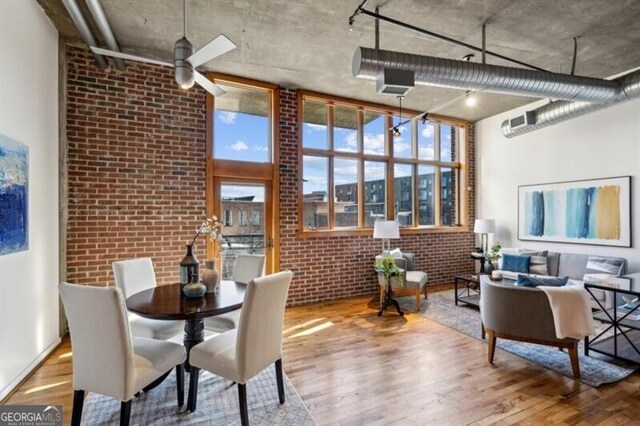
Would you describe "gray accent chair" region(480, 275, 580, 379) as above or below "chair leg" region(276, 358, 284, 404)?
above

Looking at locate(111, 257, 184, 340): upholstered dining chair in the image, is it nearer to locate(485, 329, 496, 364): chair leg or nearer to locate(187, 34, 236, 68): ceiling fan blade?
locate(187, 34, 236, 68): ceiling fan blade

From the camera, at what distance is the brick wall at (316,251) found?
15.9ft

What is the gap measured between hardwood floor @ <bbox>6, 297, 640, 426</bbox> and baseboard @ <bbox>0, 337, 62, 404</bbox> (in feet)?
0.14

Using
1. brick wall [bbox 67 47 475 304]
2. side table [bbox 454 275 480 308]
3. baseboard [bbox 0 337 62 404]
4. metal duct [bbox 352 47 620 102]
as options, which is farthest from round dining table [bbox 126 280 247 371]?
side table [bbox 454 275 480 308]

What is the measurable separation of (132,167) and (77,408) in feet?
9.28

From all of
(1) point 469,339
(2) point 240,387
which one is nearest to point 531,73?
(1) point 469,339

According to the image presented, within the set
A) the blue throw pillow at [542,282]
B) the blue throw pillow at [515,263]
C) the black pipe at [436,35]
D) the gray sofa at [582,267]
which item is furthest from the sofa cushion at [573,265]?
the black pipe at [436,35]

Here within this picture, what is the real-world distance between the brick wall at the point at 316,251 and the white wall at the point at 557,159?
1.57 m

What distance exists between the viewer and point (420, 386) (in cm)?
261

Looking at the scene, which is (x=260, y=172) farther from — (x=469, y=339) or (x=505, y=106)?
(x=505, y=106)

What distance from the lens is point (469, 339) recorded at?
3564 mm

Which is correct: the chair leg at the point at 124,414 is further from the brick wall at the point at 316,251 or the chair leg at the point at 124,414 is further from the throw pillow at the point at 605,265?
the throw pillow at the point at 605,265

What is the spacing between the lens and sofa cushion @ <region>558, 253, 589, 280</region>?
15.5ft

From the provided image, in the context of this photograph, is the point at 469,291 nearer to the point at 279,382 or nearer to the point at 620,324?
the point at 620,324
